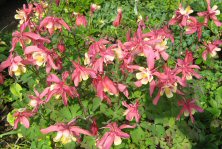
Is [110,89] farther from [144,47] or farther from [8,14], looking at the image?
[8,14]

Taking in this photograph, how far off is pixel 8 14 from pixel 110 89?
3.01m

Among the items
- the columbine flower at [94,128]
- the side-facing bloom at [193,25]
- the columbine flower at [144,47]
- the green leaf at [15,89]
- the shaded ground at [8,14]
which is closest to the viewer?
the columbine flower at [144,47]

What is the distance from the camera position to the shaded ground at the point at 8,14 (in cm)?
425

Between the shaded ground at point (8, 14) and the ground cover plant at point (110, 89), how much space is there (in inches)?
42.9

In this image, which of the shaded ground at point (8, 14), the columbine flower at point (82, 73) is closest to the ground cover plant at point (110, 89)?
the columbine flower at point (82, 73)

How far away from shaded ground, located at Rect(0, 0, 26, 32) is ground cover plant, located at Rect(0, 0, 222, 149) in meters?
1.09

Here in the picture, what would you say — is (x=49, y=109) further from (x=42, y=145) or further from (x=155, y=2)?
(x=155, y=2)

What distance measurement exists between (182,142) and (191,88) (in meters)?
0.40

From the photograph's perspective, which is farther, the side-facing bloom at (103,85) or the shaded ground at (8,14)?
the shaded ground at (8,14)

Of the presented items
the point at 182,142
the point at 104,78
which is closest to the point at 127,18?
the point at 182,142

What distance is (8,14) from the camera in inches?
176

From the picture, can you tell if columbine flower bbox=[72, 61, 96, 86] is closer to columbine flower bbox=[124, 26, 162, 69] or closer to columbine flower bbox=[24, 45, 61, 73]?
columbine flower bbox=[24, 45, 61, 73]

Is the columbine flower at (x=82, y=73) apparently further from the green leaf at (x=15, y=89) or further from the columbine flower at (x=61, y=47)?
the green leaf at (x=15, y=89)

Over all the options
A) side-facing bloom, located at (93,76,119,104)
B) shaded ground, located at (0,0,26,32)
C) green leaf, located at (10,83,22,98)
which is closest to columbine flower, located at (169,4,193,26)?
side-facing bloom, located at (93,76,119,104)
